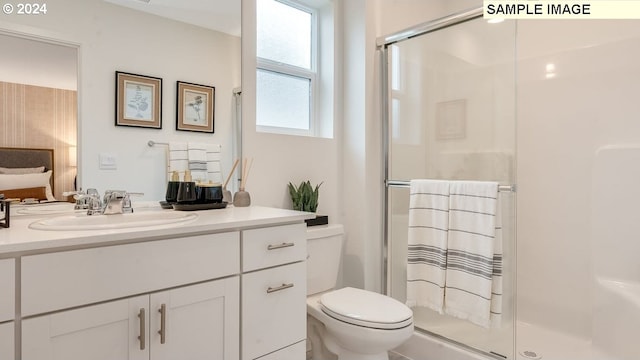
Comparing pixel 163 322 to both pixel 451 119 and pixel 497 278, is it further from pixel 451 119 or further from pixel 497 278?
pixel 451 119

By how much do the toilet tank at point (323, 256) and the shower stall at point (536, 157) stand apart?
1.21 feet

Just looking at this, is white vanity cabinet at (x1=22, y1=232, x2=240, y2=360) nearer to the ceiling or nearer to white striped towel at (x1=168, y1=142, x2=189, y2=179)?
white striped towel at (x1=168, y1=142, x2=189, y2=179)

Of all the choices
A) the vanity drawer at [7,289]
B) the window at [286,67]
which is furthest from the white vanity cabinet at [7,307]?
the window at [286,67]

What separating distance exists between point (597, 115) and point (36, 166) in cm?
281

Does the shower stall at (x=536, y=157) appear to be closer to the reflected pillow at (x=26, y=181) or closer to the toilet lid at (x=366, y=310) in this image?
the toilet lid at (x=366, y=310)

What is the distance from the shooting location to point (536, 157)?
2.33 meters

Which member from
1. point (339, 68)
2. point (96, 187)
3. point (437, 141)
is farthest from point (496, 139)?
point (96, 187)

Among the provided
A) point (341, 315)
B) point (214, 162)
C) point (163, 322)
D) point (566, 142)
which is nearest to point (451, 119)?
point (566, 142)

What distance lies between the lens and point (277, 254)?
55.6 inches

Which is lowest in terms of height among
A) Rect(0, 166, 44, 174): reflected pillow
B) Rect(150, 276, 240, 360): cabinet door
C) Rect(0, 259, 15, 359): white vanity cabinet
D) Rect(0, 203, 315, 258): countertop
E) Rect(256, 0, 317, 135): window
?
Rect(150, 276, 240, 360): cabinet door

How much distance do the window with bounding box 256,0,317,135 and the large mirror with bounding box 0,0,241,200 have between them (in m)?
0.34

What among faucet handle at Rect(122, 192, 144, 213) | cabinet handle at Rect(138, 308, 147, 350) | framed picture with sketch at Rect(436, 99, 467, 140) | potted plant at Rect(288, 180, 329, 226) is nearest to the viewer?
cabinet handle at Rect(138, 308, 147, 350)

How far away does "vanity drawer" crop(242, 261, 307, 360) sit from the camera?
1.32 m

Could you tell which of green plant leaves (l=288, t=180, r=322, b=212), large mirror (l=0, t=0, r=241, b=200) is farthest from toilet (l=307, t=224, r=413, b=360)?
large mirror (l=0, t=0, r=241, b=200)
